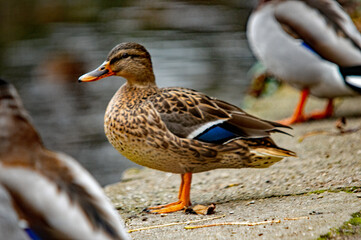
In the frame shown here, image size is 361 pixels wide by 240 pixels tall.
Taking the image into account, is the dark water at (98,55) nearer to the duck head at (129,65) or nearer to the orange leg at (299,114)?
the orange leg at (299,114)

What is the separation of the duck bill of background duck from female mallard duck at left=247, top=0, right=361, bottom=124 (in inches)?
103

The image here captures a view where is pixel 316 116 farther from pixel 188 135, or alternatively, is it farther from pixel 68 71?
pixel 68 71

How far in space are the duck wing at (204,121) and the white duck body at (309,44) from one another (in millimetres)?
2339

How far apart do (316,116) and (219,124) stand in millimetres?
2955

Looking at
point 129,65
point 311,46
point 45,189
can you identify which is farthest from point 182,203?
point 311,46

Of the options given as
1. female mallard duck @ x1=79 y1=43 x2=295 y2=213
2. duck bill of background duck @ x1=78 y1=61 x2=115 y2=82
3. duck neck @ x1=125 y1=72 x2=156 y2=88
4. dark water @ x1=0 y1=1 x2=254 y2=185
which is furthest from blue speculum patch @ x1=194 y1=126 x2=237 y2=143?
dark water @ x1=0 y1=1 x2=254 y2=185

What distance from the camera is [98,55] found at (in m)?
10.7

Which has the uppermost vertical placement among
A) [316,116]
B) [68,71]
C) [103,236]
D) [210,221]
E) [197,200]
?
[103,236]

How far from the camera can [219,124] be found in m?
3.73

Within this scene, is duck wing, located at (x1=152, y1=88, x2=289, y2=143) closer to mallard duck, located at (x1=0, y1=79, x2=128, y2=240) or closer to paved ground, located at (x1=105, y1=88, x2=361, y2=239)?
paved ground, located at (x1=105, y1=88, x2=361, y2=239)

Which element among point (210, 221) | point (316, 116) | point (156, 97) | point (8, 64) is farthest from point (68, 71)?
point (210, 221)

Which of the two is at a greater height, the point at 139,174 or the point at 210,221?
the point at 210,221

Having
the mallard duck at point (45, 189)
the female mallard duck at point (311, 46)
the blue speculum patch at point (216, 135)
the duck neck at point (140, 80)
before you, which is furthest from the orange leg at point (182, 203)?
the female mallard duck at point (311, 46)

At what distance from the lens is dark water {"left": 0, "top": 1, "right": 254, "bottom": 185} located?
788cm
